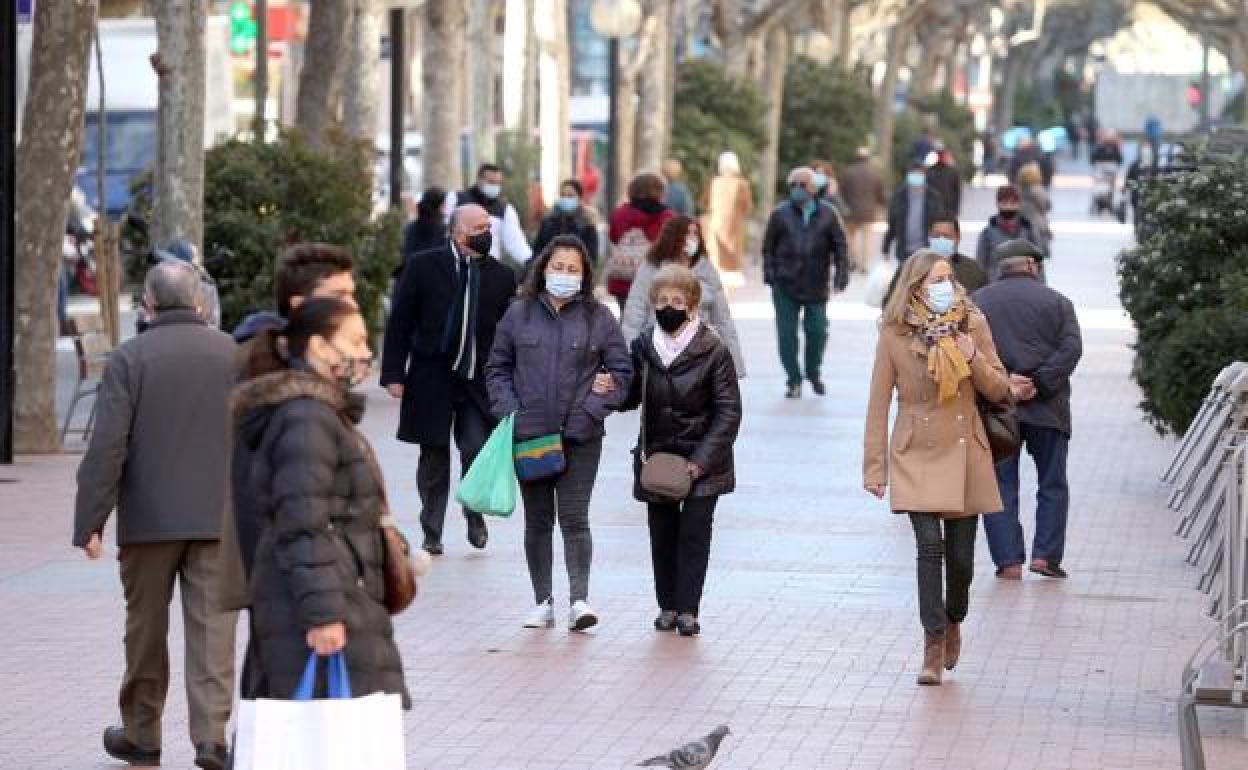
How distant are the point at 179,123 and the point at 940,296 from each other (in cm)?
896

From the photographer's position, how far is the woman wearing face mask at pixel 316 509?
21.2 ft

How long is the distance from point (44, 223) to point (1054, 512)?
269 inches

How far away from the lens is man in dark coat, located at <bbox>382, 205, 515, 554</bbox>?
1320 cm

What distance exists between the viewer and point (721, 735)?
8.29 metres

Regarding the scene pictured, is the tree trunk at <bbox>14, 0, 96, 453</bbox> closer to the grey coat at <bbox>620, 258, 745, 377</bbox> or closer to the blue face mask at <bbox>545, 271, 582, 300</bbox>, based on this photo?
the grey coat at <bbox>620, 258, 745, 377</bbox>

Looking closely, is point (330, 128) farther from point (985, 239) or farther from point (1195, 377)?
point (1195, 377)

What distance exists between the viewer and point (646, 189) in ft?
68.8

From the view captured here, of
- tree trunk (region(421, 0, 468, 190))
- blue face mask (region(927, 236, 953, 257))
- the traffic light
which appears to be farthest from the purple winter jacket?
the traffic light

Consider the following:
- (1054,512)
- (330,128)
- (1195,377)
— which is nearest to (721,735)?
(1054,512)

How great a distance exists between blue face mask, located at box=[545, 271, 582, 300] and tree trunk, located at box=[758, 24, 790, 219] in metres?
29.6

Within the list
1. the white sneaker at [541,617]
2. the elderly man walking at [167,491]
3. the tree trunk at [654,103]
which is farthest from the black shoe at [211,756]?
Answer: the tree trunk at [654,103]

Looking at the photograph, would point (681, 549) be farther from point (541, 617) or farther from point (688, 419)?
point (541, 617)

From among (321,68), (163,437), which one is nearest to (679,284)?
(163,437)

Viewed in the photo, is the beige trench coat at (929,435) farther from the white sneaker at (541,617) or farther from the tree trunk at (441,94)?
the tree trunk at (441,94)
